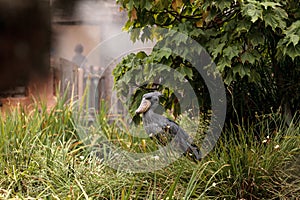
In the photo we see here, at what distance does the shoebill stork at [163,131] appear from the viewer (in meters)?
3.26

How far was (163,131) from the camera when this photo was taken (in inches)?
128

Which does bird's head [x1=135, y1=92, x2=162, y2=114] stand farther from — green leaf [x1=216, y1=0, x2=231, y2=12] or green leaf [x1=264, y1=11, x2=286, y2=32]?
green leaf [x1=264, y1=11, x2=286, y2=32]

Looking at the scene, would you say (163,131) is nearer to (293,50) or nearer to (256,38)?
(256,38)

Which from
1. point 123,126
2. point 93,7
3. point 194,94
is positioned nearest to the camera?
point 93,7

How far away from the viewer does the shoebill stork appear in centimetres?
326

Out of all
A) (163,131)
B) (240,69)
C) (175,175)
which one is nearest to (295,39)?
(240,69)

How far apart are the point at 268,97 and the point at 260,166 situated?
4.38 ft

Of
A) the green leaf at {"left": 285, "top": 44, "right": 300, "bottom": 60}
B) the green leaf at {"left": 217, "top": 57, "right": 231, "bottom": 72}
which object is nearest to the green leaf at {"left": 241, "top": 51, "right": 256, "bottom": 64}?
the green leaf at {"left": 217, "top": 57, "right": 231, "bottom": 72}

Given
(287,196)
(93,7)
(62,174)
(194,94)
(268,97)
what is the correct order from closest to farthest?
(93,7) < (287,196) < (62,174) < (194,94) < (268,97)

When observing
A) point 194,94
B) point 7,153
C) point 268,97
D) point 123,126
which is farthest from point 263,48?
point 7,153

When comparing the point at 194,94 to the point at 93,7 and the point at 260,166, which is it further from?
the point at 93,7

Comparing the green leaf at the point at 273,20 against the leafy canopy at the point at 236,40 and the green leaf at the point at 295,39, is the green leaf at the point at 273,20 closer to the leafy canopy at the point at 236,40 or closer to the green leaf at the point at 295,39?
the leafy canopy at the point at 236,40

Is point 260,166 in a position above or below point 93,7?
below

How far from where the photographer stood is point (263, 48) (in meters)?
3.96
